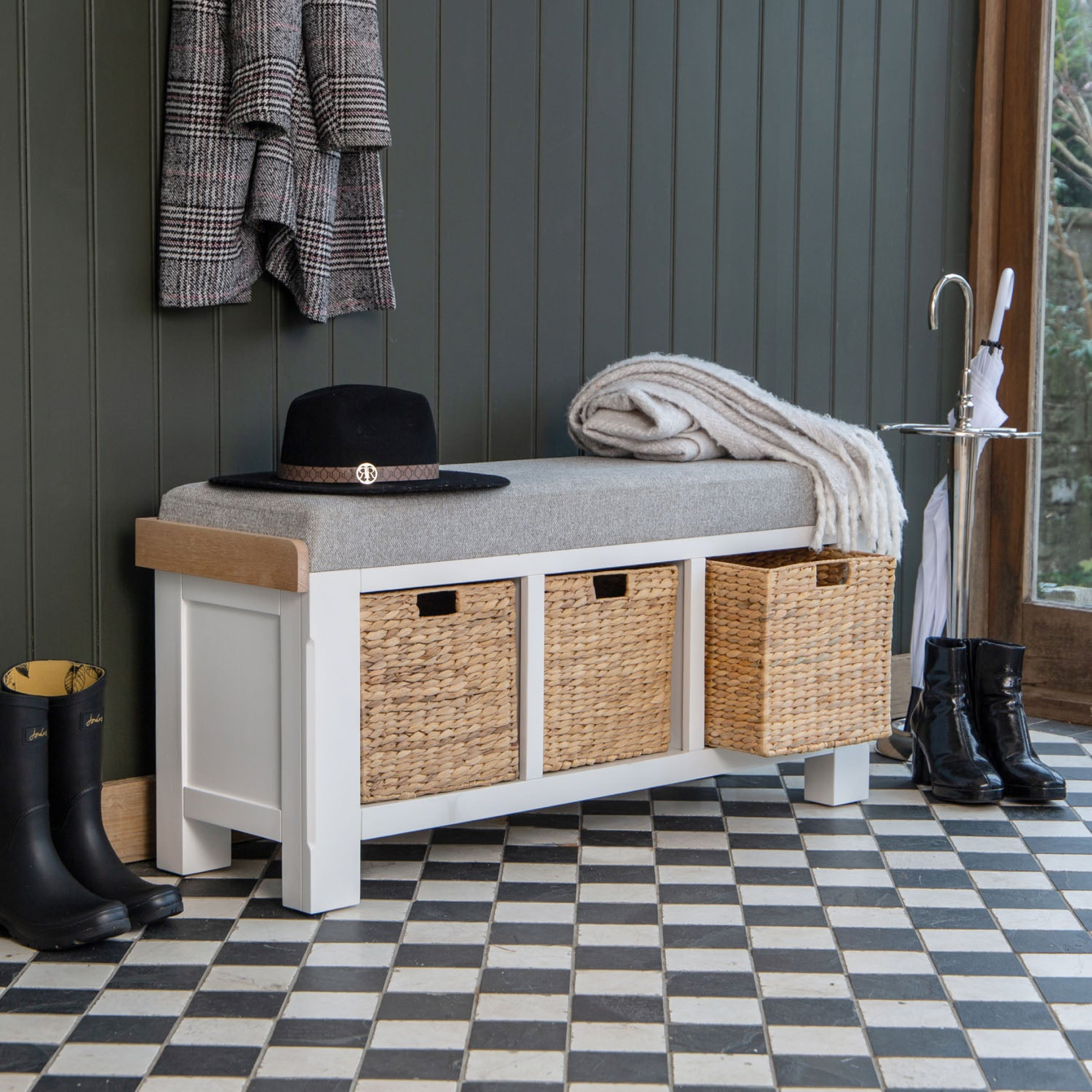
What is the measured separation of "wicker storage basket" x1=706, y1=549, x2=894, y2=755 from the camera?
239 centimetres

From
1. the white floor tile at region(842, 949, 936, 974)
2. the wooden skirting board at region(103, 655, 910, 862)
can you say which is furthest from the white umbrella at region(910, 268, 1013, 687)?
the wooden skirting board at region(103, 655, 910, 862)

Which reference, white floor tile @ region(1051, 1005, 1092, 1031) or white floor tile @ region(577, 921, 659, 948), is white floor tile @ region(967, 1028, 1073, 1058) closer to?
white floor tile @ region(1051, 1005, 1092, 1031)

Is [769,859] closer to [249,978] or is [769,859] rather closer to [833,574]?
[833,574]

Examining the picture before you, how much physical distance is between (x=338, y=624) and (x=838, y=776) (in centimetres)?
104

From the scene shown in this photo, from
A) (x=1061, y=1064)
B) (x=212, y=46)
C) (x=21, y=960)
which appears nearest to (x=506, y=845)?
(x=21, y=960)

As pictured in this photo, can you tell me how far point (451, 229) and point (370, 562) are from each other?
32.8 inches

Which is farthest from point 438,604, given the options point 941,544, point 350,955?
point 941,544

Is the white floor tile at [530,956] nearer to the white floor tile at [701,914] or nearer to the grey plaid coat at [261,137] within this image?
the white floor tile at [701,914]

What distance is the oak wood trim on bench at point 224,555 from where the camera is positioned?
6.50 ft

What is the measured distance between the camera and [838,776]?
2.61 metres

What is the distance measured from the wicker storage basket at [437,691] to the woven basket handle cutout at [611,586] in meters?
0.18

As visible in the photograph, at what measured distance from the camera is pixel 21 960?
6.17ft

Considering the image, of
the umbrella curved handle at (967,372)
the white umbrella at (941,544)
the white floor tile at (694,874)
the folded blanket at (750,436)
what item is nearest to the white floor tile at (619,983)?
the white floor tile at (694,874)

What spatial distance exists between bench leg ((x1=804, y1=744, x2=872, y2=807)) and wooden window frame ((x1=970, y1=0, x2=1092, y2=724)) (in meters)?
0.92
